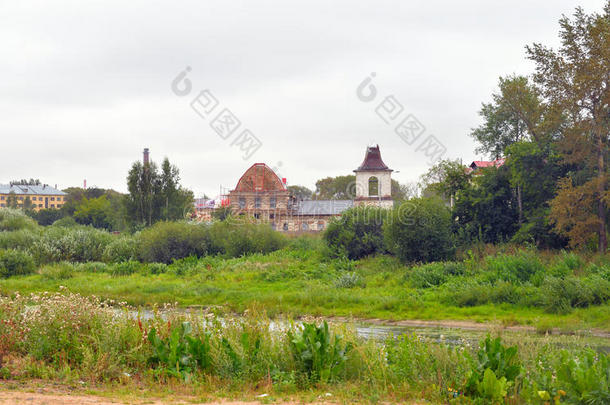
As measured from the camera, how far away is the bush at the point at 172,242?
3834cm

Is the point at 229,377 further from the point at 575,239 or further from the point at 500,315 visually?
the point at 575,239

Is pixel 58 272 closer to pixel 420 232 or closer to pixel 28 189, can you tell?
pixel 420 232

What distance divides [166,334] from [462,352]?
5.11m

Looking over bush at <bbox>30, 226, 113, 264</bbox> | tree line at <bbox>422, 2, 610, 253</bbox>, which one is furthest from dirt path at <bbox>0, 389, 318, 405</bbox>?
bush at <bbox>30, 226, 113, 264</bbox>

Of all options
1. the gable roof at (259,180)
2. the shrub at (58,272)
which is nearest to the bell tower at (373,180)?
the gable roof at (259,180)

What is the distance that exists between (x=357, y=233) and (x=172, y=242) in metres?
12.3

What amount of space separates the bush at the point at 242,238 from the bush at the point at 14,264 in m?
11.0

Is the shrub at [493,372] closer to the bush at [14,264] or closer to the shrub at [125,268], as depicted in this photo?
the shrub at [125,268]

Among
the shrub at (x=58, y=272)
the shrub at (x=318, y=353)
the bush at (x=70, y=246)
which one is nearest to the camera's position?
the shrub at (x=318, y=353)

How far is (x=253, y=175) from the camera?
64125mm

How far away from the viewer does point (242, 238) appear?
39.1 meters

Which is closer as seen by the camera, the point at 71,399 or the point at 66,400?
the point at 66,400

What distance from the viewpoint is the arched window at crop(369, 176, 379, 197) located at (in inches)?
2557

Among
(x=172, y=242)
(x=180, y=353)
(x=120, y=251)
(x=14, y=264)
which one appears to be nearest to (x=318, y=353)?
(x=180, y=353)
